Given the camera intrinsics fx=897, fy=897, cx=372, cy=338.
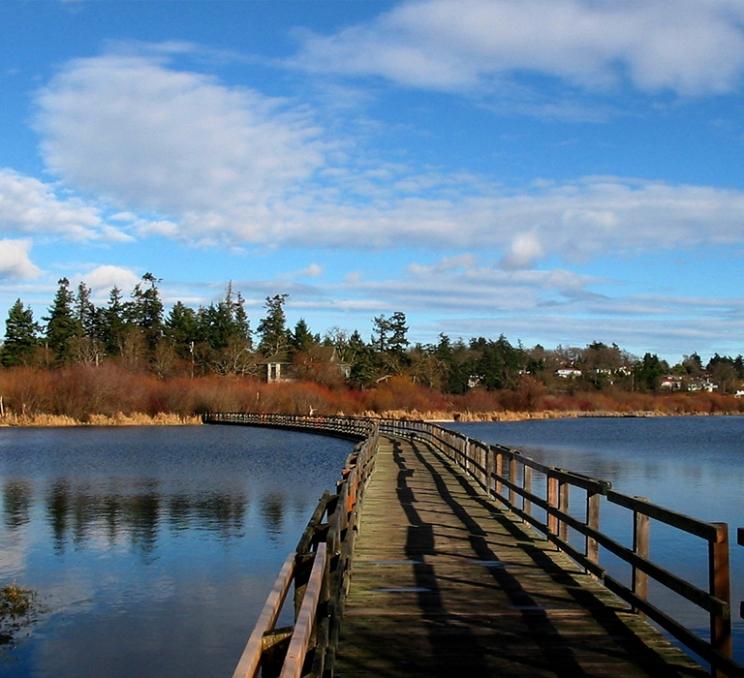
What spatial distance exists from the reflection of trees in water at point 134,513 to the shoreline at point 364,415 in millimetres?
48162

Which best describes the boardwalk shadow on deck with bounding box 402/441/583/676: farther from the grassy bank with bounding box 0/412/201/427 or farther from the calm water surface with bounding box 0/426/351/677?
the grassy bank with bounding box 0/412/201/427

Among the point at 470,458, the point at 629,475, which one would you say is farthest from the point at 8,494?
the point at 629,475

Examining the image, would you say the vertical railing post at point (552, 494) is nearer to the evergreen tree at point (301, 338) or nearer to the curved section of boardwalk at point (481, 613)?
the curved section of boardwalk at point (481, 613)

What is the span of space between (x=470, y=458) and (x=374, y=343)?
97.6 metres

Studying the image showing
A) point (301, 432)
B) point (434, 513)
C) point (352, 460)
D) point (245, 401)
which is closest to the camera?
point (434, 513)

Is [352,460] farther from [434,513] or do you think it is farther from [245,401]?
[245,401]

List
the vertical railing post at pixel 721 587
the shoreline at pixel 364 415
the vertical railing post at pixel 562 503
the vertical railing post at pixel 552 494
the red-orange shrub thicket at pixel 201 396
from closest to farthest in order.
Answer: the vertical railing post at pixel 721 587 → the vertical railing post at pixel 562 503 → the vertical railing post at pixel 552 494 → the shoreline at pixel 364 415 → the red-orange shrub thicket at pixel 201 396

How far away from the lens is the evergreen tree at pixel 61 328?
102 meters

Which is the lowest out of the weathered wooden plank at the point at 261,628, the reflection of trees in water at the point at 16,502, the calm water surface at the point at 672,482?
the reflection of trees in water at the point at 16,502

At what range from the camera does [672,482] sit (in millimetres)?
33125

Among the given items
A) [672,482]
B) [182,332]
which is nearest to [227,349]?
[182,332]

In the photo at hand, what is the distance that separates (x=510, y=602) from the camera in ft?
29.3

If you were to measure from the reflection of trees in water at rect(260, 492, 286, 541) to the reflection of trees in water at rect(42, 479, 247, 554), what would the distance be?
0.64 m

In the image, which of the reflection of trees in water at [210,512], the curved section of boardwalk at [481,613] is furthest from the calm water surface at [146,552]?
the curved section of boardwalk at [481,613]
